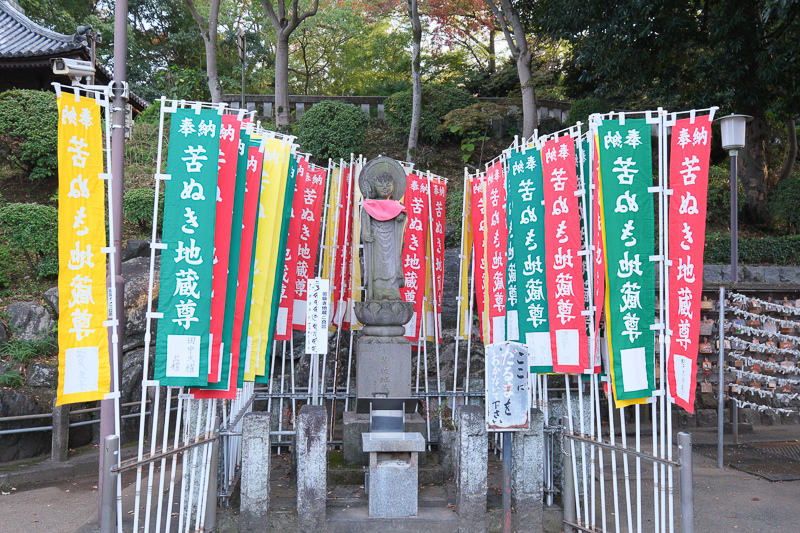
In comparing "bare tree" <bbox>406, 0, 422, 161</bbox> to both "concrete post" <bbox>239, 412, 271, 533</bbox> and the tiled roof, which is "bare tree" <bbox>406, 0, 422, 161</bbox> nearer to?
Answer: the tiled roof

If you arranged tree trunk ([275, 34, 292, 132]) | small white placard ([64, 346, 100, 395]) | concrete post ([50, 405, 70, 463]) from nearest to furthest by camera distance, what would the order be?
small white placard ([64, 346, 100, 395]) → concrete post ([50, 405, 70, 463]) → tree trunk ([275, 34, 292, 132])

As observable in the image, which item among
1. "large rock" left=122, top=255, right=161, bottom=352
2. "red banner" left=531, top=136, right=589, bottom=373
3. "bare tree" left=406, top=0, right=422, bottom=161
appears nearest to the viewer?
"red banner" left=531, top=136, right=589, bottom=373

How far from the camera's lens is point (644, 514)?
22.9ft

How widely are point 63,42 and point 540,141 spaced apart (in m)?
15.4

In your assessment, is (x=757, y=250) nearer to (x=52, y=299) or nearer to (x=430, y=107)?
(x=430, y=107)

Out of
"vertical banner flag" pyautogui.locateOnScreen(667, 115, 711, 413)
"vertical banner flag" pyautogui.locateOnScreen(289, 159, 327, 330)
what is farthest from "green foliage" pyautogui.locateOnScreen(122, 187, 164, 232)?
"vertical banner flag" pyautogui.locateOnScreen(667, 115, 711, 413)

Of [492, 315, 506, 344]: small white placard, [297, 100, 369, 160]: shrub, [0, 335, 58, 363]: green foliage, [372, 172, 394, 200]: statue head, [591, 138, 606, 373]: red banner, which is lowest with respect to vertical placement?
[0, 335, 58, 363]: green foliage

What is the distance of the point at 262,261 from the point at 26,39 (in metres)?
14.6

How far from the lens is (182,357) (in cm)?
552

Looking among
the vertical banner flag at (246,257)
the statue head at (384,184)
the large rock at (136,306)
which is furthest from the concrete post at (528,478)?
the large rock at (136,306)

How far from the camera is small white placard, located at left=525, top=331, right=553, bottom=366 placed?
6.44 m

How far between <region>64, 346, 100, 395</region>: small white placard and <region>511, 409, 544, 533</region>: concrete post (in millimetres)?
4420

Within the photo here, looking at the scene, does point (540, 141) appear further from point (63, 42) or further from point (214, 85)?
point (63, 42)

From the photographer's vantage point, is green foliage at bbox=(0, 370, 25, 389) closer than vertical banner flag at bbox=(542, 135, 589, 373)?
No
